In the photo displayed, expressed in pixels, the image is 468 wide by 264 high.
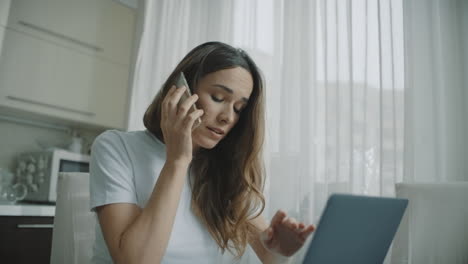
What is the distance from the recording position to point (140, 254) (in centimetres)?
81

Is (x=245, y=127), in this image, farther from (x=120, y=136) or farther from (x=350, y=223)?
(x=350, y=223)

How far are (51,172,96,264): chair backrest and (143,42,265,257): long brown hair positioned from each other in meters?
0.31

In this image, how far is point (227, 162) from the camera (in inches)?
52.3

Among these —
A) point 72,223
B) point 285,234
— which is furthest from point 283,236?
point 72,223

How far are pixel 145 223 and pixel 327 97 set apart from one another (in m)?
1.11

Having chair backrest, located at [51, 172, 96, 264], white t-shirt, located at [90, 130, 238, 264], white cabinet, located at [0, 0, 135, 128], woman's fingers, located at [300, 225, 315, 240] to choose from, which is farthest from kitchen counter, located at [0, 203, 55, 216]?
woman's fingers, located at [300, 225, 315, 240]

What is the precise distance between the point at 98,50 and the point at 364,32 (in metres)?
1.71

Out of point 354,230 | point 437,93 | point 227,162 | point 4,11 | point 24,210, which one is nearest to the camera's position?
point 354,230

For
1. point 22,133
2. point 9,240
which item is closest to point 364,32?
point 9,240

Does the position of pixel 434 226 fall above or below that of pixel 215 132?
below

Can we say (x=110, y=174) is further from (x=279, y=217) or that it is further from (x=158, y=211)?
(x=279, y=217)

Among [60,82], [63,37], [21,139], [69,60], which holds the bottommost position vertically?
[21,139]

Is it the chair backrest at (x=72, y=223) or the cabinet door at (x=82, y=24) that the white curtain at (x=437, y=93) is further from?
the cabinet door at (x=82, y=24)

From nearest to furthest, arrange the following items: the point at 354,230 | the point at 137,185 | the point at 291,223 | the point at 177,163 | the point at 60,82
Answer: the point at 354,230 < the point at 291,223 < the point at 177,163 < the point at 137,185 < the point at 60,82
